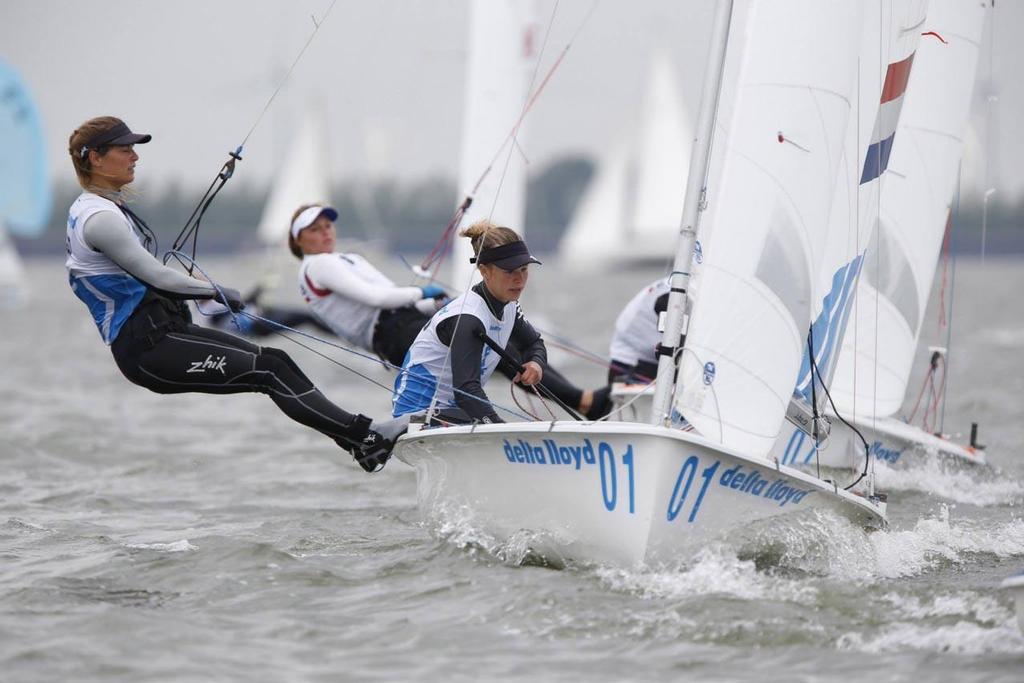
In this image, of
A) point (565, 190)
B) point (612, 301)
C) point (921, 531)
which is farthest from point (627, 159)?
point (565, 190)

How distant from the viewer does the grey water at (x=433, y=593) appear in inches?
157

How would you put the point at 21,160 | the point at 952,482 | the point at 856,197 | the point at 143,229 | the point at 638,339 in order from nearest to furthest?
1. the point at 143,229
2. the point at 856,197
3. the point at 952,482
4. the point at 638,339
5. the point at 21,160

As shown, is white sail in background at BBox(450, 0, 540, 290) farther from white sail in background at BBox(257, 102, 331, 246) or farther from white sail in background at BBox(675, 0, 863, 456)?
white sail in background at BBox(257, 102, 331, 246)

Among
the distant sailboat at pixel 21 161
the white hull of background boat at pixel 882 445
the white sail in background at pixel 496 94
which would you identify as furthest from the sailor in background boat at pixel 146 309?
the distant sailboat at pixel 21 161

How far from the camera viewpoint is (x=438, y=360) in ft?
17.6

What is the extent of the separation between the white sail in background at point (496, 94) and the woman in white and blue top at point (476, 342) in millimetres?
7546

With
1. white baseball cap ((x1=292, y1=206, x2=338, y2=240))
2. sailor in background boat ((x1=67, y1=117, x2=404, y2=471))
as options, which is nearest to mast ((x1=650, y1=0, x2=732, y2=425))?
sailor in background boat ((x1=67, y1=117, x2=404, y2=471))

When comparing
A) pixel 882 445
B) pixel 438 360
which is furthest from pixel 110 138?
pixel 882 445

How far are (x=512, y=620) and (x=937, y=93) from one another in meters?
4.62

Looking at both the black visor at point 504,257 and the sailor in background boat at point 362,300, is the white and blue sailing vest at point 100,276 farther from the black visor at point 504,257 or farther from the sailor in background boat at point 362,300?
the sailor in background boat at point 362,300

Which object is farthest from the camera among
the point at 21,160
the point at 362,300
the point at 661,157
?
the point at 661,157

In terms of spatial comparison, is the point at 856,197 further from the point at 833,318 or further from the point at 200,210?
the point at 200,210

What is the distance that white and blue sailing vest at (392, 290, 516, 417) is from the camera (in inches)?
204

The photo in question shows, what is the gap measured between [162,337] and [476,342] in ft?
3.76
